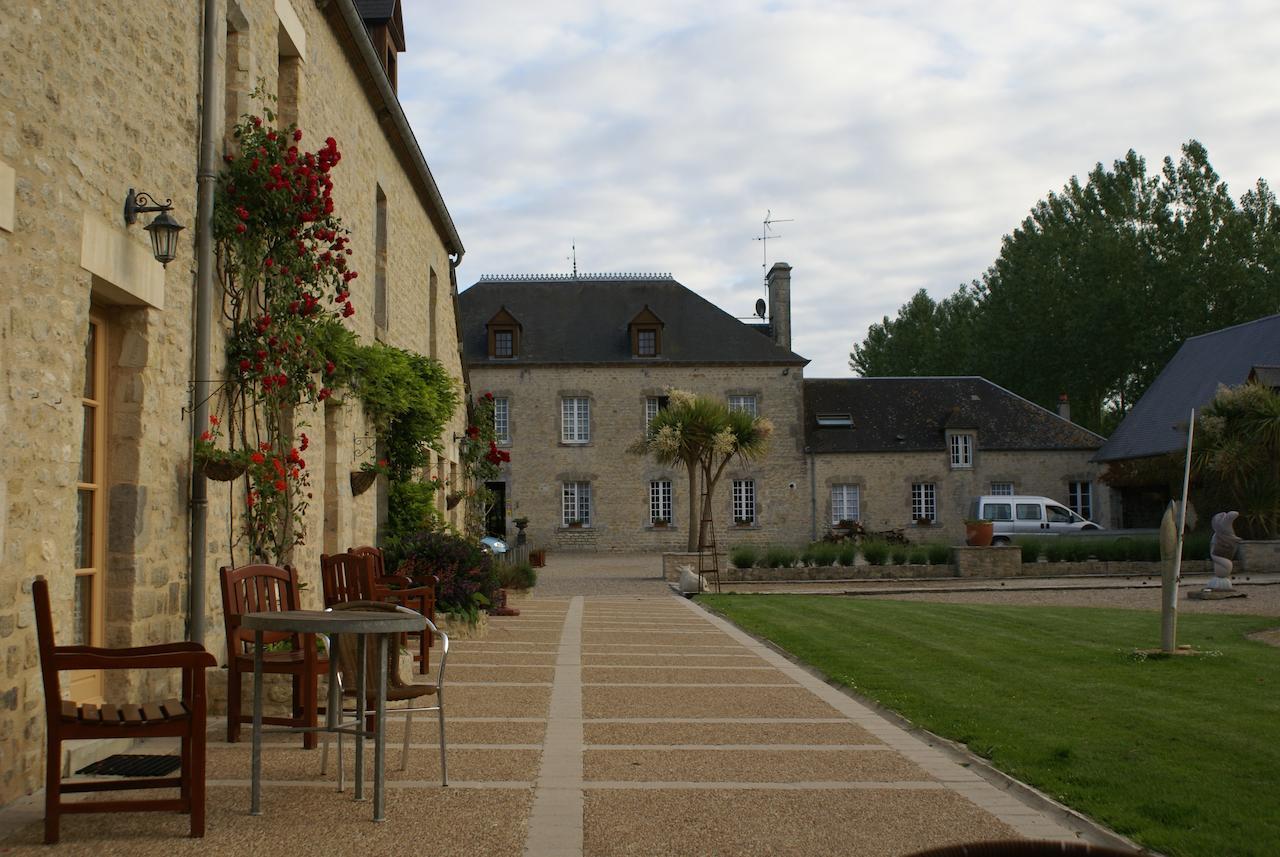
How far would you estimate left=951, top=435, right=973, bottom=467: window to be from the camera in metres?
35.2

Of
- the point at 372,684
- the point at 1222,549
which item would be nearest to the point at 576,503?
the point at 1222,549

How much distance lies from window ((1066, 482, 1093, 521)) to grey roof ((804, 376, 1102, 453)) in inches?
45.7

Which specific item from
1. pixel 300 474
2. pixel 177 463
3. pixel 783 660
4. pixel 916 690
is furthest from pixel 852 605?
pixel 177 463

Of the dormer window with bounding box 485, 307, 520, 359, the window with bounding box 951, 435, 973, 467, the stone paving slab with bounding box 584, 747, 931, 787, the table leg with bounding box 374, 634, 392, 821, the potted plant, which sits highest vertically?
the dormer window with bounding box 485, 307, 520, 359

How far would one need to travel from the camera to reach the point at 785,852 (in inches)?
161

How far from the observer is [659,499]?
35.8m

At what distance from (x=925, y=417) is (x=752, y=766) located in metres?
31.8

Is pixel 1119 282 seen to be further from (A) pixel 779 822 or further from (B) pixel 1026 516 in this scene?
(A) pixel 779 822

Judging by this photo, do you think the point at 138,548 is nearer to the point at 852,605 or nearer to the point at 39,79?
the point at 39,79

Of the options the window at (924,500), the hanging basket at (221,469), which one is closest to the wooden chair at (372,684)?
the hanging basket at (221,469)

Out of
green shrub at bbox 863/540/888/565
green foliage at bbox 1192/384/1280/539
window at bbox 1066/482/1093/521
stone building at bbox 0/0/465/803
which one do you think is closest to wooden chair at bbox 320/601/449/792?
stone building at bbox 0/0/465/803

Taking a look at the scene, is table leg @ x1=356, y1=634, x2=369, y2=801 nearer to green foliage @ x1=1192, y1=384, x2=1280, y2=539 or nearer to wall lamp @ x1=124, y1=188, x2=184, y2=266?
wall lamp @ x1=124, y1=188, x2=184, y2=266

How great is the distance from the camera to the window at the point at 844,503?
3512 cm

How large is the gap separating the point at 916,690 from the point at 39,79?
600cm
